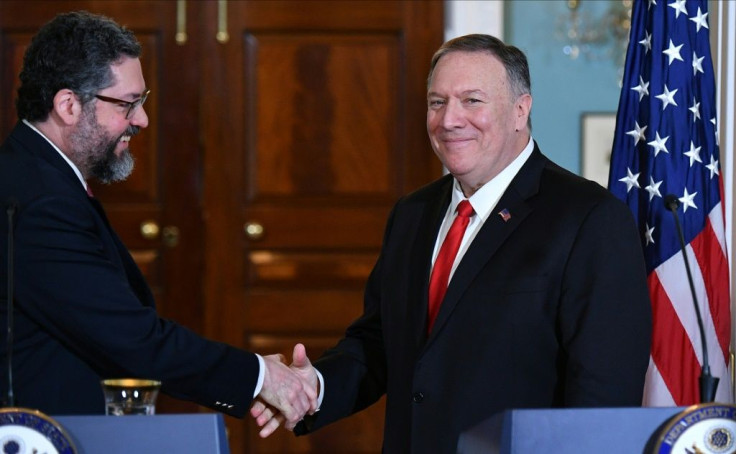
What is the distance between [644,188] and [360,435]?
2.17m

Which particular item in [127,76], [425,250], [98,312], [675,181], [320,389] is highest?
[127,76]

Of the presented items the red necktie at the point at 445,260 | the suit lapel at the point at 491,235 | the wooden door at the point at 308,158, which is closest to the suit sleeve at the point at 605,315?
the suit lapel at the point at 491,235

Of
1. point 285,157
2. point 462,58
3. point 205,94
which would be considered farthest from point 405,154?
point 462,58

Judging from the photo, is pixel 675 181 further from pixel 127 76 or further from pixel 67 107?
pixel 67 107

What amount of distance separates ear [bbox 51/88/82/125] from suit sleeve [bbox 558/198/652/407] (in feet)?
3.90

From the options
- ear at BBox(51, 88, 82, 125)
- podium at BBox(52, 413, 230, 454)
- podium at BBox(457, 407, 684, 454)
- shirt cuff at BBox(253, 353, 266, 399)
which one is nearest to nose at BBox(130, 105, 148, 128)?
ear at BBox(51, 88, 82, 125)

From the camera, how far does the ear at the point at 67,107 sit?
8.89 feet

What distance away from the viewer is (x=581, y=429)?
1901 millimetres

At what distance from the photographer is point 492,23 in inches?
200

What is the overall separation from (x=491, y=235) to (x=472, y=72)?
399 mm

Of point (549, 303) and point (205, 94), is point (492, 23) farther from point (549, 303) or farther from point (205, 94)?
point (549, 303)

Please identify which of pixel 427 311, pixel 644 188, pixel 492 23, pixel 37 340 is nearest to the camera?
pixel 37 340

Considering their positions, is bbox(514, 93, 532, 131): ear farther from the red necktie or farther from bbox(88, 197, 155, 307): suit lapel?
bbox(88, 197, 155, 307): suit lapel

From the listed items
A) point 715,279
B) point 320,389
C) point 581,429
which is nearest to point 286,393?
point 320,389
